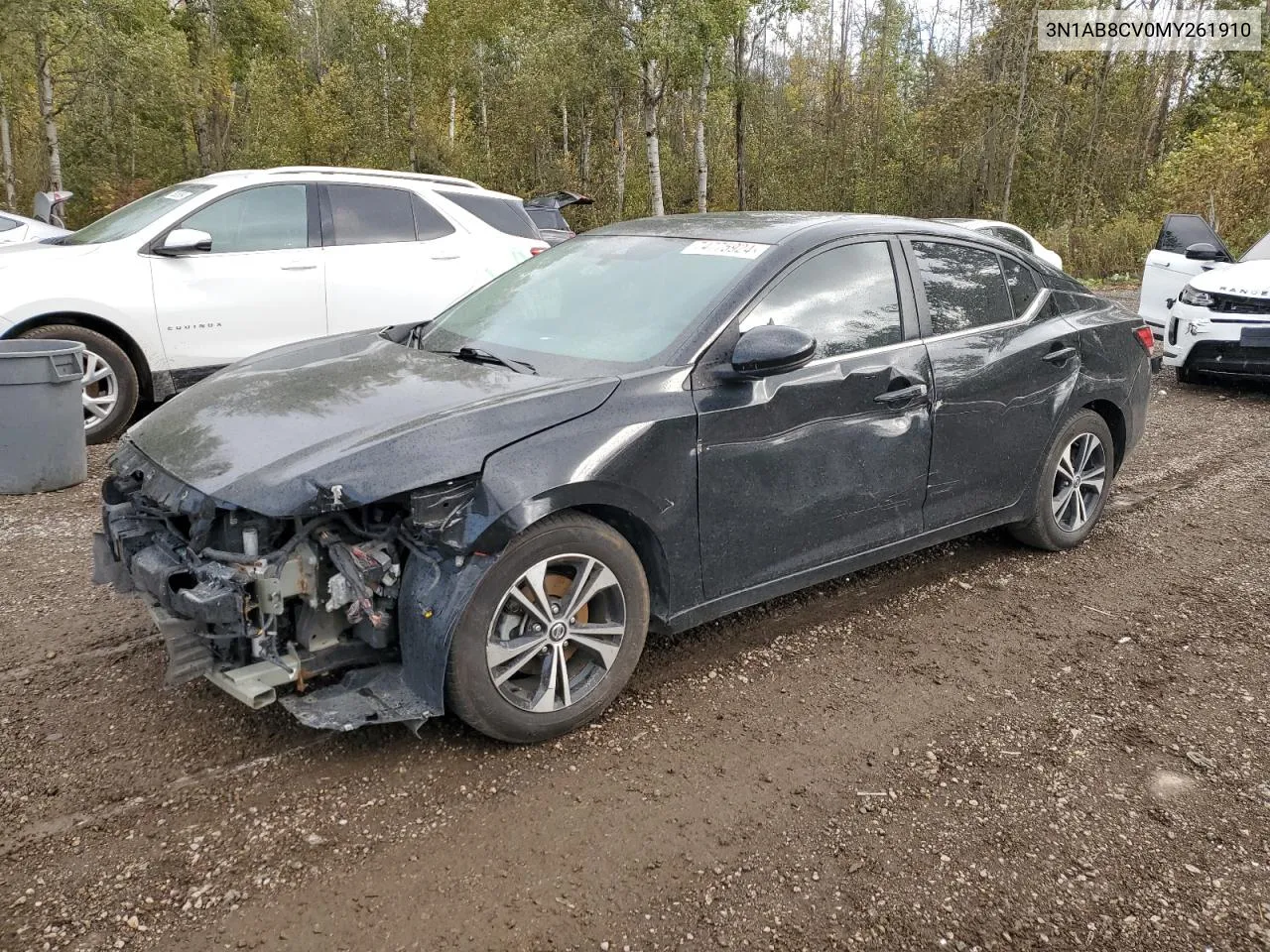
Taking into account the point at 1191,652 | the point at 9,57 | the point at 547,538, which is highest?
the point at 9,57

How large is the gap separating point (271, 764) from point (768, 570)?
185cm

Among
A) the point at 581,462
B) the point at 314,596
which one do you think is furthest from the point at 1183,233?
the point at 314,596

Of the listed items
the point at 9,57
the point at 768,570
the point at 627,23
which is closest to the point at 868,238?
the point at 768,570

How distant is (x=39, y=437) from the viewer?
5809mm

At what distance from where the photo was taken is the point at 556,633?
3195mm

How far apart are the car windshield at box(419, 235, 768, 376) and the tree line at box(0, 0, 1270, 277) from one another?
1921 centimetres

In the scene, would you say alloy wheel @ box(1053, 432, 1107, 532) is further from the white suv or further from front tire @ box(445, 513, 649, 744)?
the white suv

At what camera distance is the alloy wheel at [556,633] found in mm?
3107

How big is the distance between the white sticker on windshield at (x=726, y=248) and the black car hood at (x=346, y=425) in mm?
904

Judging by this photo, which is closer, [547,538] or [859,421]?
[547,538]

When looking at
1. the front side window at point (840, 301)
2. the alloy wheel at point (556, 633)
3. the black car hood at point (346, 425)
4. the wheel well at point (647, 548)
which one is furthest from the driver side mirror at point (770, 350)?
the alloy wheel at point (556, 633)

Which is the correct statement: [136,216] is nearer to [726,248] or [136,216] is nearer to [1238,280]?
[726,248]

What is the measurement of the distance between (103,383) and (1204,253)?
385 inches

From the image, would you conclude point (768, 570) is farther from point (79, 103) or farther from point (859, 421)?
point (79, 103)
